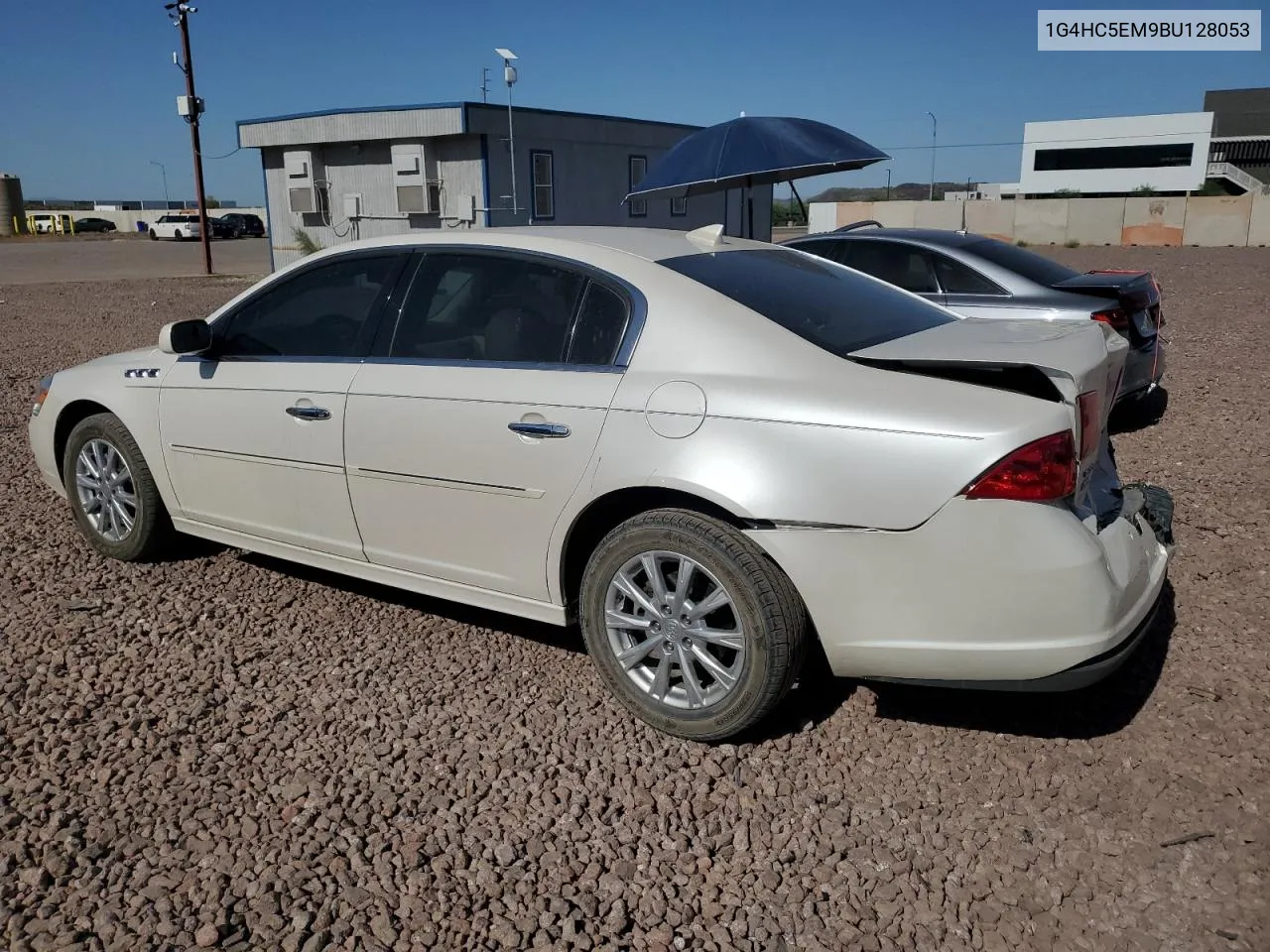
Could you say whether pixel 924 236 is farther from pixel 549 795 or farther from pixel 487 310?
pixel 549 795

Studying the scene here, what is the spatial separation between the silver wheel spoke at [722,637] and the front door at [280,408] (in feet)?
4.96

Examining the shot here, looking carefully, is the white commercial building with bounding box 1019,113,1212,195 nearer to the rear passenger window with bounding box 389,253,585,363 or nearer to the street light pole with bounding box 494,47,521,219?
the street light pole with bounding box 494,47,521,219

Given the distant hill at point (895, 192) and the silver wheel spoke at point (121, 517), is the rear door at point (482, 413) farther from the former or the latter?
the distant hill at point (895, 192)

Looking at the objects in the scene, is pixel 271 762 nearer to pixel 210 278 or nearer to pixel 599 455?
pixel 599 455

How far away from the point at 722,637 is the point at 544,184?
800 inches

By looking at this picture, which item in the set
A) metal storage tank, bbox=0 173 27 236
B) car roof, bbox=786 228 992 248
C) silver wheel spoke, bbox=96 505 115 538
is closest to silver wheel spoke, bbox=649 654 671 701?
silver wheel spoke, bbox=96 505 115 538

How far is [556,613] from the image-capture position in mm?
3615

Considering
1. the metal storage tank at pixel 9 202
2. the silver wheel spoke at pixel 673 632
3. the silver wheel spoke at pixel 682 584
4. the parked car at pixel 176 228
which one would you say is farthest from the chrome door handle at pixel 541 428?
the metal storage tank at pixel 9 202

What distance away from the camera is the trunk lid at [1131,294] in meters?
7.00

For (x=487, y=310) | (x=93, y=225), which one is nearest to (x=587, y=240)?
(x=487, y=310)

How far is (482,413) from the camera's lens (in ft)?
11.6

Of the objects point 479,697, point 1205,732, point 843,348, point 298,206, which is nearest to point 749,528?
point 843,348

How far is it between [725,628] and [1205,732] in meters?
1.60

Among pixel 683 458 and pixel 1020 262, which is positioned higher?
pixel 1020 262
